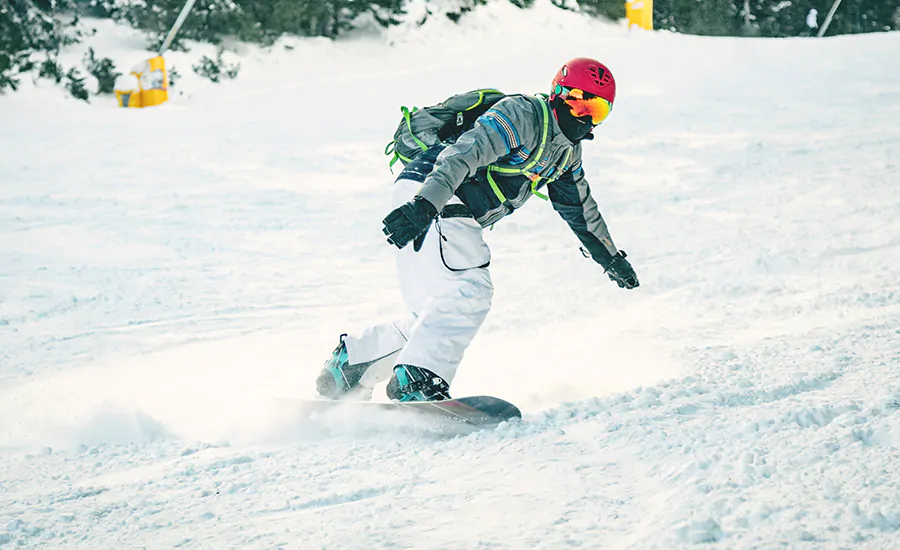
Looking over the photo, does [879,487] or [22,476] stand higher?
[879,487]

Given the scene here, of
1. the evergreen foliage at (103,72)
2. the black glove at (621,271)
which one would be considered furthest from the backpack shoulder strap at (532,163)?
the evergreen foliage at (103,72)

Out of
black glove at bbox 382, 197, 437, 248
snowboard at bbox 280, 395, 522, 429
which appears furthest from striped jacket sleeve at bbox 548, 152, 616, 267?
snowboard at bbox 280, 395, 522, 429

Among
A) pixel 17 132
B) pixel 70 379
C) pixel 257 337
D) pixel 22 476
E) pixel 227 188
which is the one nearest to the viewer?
pixel 22 476

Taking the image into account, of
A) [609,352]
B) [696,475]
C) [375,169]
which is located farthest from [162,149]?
[696,475]

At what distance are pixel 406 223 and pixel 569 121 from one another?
32.5 inches

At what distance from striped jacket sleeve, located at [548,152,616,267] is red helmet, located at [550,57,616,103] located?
0.34 meters

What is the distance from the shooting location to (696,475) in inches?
96.3

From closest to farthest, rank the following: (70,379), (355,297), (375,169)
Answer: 1. (70,379)
2. (355,297)
3. (375,169)

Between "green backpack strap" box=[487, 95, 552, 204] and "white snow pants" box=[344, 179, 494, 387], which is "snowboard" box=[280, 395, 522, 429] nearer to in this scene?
"white snow pants" box=[344, 179, 494, 387]

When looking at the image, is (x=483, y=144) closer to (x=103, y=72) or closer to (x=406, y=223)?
(x=406, y=223)

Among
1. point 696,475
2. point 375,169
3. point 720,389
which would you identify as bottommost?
point 375,169

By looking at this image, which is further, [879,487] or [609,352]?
[609,352]

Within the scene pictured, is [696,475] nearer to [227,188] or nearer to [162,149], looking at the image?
[227,188]

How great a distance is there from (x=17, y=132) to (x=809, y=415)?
10044mm
